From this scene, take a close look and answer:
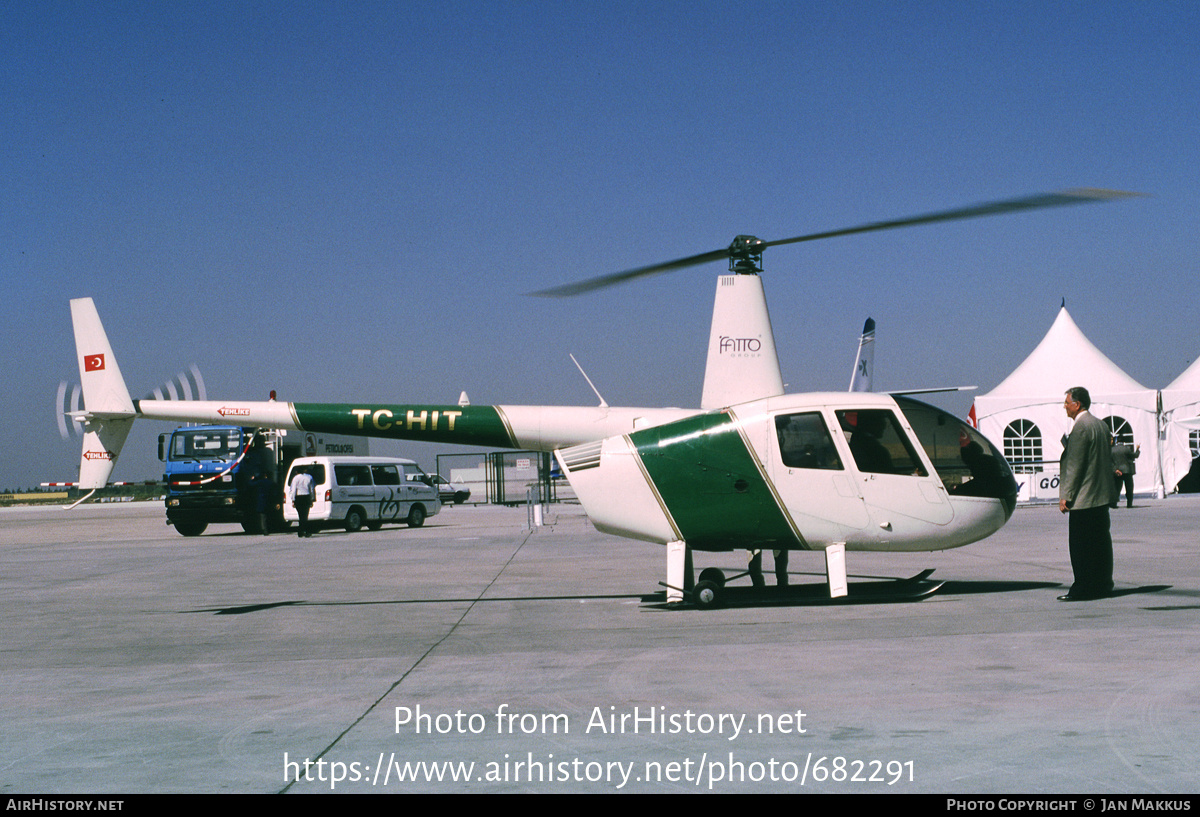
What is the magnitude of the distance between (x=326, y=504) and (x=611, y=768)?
21.1 meters

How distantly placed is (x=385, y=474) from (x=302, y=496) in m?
3.92

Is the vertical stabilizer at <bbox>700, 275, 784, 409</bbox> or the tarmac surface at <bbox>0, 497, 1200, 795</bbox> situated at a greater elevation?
the vertical stabilizer at <bbox>700, 275, 784, 409</bbox>

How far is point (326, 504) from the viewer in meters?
23.8

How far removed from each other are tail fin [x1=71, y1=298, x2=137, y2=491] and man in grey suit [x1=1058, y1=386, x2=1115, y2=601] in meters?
10.5

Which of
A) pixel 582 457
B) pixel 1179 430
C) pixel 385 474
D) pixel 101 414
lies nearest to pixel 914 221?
pixel 582 457

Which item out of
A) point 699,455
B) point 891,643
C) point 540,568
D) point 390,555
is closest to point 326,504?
point 390,555

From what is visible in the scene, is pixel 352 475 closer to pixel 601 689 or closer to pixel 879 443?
pixel 879 443

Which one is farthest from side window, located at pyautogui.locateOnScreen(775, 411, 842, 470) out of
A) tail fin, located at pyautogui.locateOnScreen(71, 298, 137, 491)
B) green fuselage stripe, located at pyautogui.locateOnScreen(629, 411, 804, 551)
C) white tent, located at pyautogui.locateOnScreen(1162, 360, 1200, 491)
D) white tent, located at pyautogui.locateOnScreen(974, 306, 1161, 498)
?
white tent, located at pyautogui.locateOnScreen(1162, 360, 1200, 491)

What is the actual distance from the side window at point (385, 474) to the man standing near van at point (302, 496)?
3.06 m

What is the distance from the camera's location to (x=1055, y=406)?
28.0m

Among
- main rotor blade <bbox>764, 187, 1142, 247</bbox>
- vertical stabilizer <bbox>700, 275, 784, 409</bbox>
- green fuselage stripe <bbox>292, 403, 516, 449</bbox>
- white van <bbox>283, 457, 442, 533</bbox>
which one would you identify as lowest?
white van <bbox>283, 457, 442, 533</bbox>

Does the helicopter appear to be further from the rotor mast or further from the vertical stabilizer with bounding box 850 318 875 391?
the vertical stabilizer with bounding box 850 318 875 391

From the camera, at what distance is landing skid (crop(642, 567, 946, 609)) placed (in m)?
8.38

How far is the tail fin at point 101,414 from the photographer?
12328 millimetres
